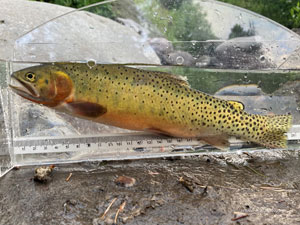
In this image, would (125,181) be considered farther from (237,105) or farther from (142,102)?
(237,105)

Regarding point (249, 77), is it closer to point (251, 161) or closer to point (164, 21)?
point (251, 161)

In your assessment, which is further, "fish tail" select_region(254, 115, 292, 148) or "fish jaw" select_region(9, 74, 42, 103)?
"fish tail" select_region(254, 115, 292, 148)

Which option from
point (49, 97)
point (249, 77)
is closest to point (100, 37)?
point (49, 97)

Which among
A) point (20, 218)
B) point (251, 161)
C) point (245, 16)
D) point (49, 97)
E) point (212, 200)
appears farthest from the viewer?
point (245, 16)

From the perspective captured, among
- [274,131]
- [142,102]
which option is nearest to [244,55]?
[274,131]

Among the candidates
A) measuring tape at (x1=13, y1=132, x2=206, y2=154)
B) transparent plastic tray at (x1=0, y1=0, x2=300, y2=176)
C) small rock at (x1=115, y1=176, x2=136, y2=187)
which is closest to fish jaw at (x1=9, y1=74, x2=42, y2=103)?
transparent plastic tray at (x1=0, y1=0, x2=300, y2=176)

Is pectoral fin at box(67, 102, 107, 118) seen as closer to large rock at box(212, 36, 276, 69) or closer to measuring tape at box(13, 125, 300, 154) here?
measuring tape at box(13, 125, 300, 154)

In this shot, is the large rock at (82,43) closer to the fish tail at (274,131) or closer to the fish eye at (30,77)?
the fish eye at (30,77)
